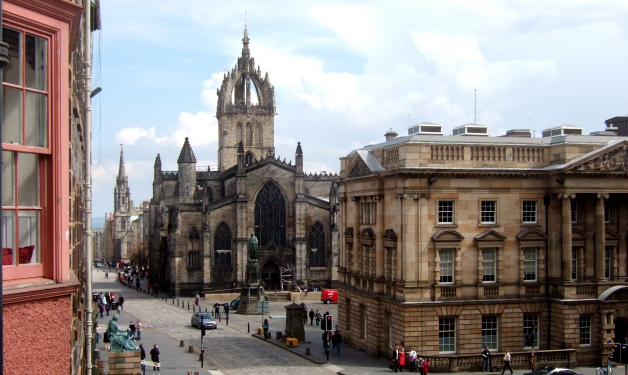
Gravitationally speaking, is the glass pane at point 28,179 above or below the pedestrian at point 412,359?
above

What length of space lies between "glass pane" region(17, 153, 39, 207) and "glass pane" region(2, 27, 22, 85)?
2.66ft

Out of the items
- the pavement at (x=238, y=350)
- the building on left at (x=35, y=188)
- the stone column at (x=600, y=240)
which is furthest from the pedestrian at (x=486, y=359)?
the building on left at (x=35, y=188)

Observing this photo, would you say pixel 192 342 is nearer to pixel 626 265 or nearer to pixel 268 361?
pixel 268 361

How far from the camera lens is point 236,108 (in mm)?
94375

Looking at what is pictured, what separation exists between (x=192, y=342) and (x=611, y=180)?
25.4m

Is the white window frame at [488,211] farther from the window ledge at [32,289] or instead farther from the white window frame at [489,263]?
the window ledge at [32,289]

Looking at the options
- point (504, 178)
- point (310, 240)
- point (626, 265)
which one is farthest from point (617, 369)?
point (310, 240)

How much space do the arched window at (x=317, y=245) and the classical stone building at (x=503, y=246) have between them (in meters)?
40.1

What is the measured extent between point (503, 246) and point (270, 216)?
143 ft

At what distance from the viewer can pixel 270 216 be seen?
7488cm

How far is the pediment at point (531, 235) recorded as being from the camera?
3375 centimetres

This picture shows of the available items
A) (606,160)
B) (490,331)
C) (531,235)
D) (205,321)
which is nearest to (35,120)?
(490,331)

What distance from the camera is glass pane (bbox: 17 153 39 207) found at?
7.53 meters

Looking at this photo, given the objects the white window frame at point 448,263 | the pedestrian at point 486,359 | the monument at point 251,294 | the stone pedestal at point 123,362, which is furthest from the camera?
the monument at point 251,294
